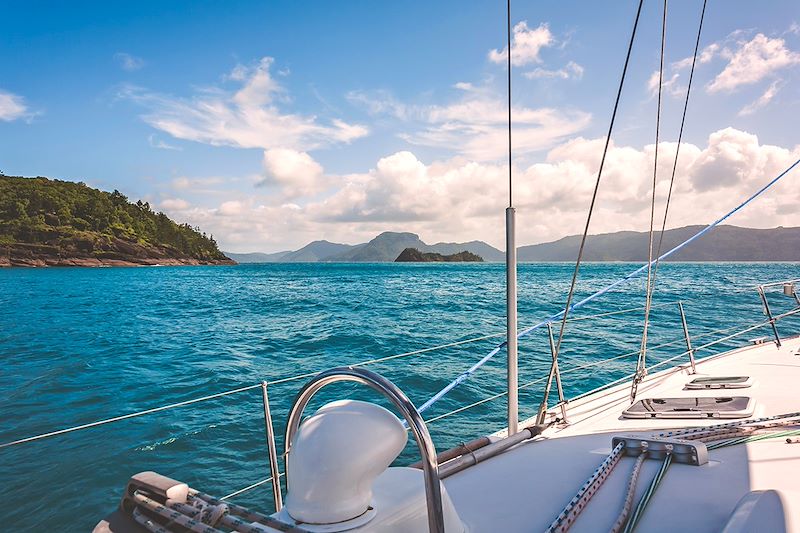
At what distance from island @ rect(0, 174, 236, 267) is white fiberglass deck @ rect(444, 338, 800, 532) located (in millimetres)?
80416

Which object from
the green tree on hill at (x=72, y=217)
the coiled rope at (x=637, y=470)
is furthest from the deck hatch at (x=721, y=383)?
the green tree on hill at (x=72, y=217)

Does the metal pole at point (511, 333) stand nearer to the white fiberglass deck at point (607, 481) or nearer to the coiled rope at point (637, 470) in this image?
the white fiberglass deck at point (607, 481)

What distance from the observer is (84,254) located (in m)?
69.8

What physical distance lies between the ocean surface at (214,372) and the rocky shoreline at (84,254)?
5271cm

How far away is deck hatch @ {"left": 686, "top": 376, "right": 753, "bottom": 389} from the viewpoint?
10.8ft

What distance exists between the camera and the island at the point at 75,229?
221ft

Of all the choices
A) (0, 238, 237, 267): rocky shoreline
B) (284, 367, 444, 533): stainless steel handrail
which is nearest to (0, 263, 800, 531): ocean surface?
(284, 367, 444, 533): stainless steel handrail

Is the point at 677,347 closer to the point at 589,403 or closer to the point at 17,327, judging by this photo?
the point at 589,403

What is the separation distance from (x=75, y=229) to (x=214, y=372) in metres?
76.9

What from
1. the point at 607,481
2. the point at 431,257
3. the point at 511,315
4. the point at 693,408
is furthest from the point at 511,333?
the point at 431,257

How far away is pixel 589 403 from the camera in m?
3.32

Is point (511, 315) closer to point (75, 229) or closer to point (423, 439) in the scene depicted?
point (423, 439)

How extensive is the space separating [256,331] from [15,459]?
35.7 ft

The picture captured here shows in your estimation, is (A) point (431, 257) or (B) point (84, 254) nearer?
(B) point (84, 254)
